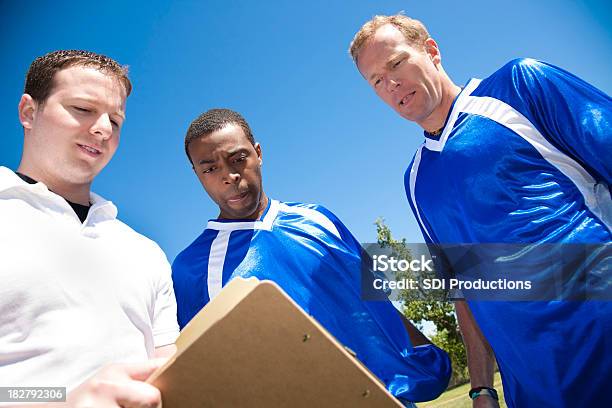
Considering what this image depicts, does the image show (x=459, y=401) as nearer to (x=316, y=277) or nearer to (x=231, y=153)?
(x=316, y=277)

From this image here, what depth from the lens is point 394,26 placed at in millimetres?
3266

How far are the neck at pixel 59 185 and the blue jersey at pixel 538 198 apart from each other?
204 centimetres

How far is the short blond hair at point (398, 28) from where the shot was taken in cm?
324

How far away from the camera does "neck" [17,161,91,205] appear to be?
2006mm

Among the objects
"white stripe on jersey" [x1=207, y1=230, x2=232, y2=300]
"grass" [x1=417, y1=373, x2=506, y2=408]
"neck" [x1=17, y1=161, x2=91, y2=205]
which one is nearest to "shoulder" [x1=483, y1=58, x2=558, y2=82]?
"white stripe on jersey" [x1=207, y1=230, x2=232, y2=300]

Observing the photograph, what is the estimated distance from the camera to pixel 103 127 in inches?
81.0

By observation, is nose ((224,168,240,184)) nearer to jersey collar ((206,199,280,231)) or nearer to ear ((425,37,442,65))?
jersey collar ((206,199,280,231))

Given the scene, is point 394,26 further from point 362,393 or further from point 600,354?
point 362,393

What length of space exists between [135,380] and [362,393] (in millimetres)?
547

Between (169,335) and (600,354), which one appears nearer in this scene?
(169,335)

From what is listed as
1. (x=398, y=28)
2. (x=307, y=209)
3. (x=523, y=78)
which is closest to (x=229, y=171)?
(x=307, y=209)

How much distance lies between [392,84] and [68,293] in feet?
7.69

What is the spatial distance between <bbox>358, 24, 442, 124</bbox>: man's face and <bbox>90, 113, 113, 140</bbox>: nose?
6.06ft

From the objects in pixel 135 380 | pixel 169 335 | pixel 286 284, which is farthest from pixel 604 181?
pixel 135 380
